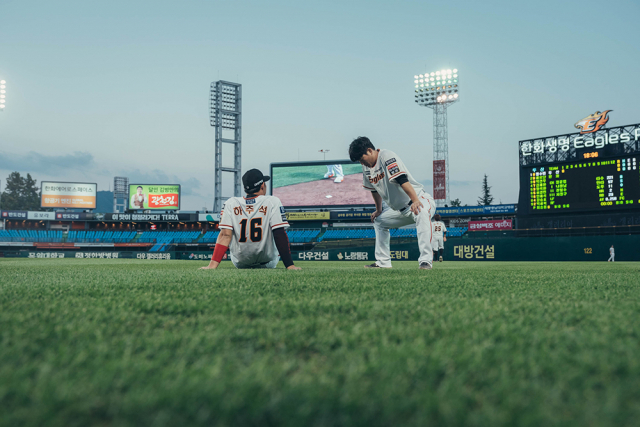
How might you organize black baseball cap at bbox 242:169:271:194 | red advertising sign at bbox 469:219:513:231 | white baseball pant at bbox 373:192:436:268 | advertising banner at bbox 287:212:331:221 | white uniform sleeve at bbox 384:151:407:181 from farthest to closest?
advertising banner at bbox 287:212:331:221, red advertising sign at bbox 469:219:513:231, white baseball pant at bbox 373:192:436:268, white uniform sleeve at bbox 384:151:407:181, black baseball cap at bbox 242:169:271:194

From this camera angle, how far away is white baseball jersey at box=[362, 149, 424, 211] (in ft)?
14.5

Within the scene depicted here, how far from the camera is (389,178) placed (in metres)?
4.38

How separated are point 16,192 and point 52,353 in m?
82.4

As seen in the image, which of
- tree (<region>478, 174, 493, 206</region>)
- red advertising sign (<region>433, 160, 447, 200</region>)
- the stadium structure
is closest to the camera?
the stadium structure

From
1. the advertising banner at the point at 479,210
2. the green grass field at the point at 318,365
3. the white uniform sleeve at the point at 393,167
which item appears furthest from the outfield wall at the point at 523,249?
the green grass field at the point at 318,365

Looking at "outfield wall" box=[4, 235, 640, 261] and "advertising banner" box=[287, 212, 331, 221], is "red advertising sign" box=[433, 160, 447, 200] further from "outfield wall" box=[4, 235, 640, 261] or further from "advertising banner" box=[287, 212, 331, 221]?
"outfield wall" box=[4, 235, 640, 261]

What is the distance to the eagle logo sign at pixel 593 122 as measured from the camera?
18.0m

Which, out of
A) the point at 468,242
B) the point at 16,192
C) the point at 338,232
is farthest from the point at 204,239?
the point at 16,192

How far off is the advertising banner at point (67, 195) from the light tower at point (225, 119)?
1174 centimetres

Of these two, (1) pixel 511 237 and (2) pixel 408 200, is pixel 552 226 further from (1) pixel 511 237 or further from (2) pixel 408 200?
(2) pixel 408 200

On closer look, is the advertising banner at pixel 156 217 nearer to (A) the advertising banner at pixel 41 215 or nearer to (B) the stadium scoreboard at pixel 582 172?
(A) the advertising banner at pixel 41 215

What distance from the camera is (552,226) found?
1802cm

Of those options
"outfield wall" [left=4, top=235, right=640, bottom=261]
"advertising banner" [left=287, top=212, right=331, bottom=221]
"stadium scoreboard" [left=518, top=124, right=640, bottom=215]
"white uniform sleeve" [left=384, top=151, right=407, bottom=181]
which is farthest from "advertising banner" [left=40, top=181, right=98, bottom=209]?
"white uniform sleeve" [left=384, top=151, right=407, bottom=181]

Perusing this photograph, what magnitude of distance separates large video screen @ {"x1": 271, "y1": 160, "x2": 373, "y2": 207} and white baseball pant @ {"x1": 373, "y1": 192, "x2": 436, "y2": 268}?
86.9 feet
